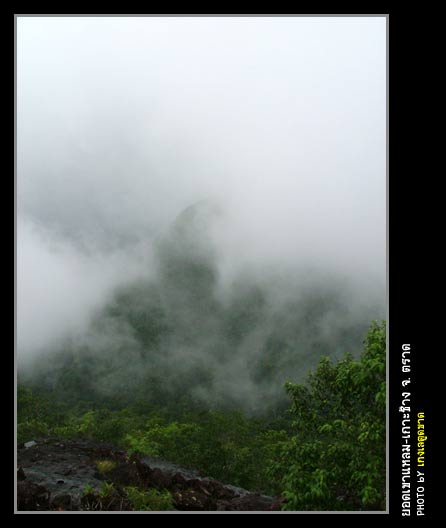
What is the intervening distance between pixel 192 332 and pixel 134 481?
14.3 meters

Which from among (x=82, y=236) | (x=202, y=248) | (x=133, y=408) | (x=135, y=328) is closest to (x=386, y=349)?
(x=133, y=408)

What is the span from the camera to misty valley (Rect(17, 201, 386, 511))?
280 inches

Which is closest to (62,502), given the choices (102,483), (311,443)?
(102,483)

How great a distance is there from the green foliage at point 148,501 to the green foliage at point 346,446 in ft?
8.40

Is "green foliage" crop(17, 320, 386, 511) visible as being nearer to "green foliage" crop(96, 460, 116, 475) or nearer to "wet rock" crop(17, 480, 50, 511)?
"green foliage" crop(96, 460, 116, 475)

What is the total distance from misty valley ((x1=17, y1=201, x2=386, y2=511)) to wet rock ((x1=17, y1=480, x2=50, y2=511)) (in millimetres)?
37

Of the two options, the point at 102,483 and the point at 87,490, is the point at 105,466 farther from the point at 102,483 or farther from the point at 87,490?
the point at 87,490

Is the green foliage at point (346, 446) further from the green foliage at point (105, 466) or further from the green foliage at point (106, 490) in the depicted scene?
the green foliage at point (105, 466)

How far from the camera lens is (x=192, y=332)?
75.7 feet

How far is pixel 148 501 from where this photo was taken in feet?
26.3

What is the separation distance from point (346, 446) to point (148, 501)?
4401 mm

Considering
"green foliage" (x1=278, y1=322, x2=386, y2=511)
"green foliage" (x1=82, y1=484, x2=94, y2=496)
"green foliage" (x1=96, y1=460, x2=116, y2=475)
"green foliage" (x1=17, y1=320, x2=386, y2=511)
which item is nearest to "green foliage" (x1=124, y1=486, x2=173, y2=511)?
"green foliage" (x1=17, y1=320, x2=386, y2=511)

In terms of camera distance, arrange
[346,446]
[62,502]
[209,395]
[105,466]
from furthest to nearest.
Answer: [209,395]
[105,466]
[62,502]
[346,446]
